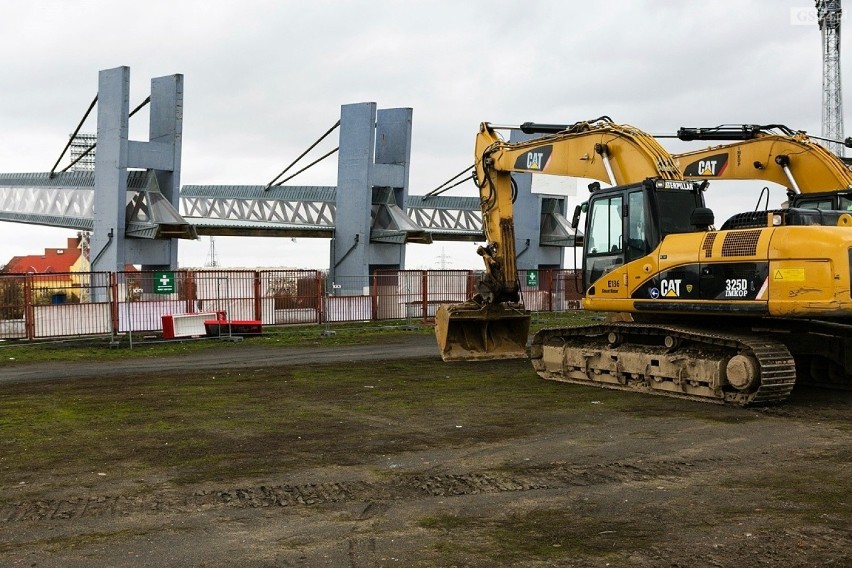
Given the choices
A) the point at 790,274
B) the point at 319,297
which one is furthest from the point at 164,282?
A: the point at 790,274

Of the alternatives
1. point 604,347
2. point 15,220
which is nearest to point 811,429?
point 604,347

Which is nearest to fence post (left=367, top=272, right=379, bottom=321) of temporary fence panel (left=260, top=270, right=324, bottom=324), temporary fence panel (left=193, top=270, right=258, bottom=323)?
temporary fence panel (left=260, top=270, right=324, bottom=324)

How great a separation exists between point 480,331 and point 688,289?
6234mm

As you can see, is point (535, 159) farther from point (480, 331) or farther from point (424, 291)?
point (424, 291)

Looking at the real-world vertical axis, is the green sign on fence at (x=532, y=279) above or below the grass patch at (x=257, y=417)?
above

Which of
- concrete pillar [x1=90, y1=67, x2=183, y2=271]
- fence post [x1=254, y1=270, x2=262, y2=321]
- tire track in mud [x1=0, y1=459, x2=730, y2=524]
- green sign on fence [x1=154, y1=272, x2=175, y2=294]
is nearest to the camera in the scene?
tire track in mud [x1=0, y1=459, x2=730, y2=524]

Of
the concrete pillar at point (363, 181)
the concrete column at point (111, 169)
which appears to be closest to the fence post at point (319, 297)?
the concrete pillar at point (363, 181)

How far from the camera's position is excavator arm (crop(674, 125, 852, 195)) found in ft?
58.1

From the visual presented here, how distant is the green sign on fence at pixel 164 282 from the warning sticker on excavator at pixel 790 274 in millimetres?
20128

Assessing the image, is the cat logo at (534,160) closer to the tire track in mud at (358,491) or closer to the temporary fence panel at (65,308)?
the tire track in mud at (358,491)

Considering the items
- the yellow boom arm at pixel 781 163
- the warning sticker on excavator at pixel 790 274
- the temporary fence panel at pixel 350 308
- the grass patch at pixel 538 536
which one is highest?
the yellow boom arm at pixel 781 163

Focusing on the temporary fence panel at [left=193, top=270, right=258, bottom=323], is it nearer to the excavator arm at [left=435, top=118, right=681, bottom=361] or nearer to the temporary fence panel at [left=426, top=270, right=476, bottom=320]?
the temporary fence panel at [left=426, top=270, right=476, bottom=320]

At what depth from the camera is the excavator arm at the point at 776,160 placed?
17.7 meters

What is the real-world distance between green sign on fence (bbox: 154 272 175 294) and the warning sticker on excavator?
66.0 feet
